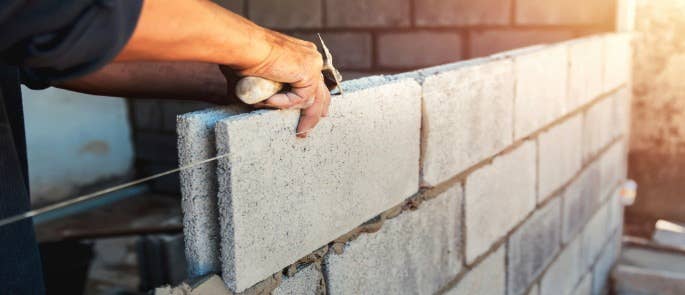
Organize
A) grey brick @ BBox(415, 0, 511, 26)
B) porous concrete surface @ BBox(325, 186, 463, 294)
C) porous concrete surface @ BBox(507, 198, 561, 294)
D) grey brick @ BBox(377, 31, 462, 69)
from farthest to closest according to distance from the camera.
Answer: grey brick @ BBox(377, 31, 462, 69), grey brick @ BBox(415, 0, 511, 26), porous concrete surface @ BBox(507, 198, 561, 294), porous concrete surface @ BBox(325, 186, 463, 294)

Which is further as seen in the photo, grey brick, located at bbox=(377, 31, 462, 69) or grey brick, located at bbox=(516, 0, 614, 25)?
grey brick, located at bbox=(377, 31, 462, 69)

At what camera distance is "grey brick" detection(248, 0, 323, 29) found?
15.8 feet

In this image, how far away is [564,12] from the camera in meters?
3.92

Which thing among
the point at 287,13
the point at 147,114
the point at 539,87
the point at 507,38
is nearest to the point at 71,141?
the point at 147,114

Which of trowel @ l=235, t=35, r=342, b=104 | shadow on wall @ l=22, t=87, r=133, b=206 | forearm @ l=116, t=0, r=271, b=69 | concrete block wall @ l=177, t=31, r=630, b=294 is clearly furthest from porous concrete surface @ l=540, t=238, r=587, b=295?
shadow on wall @ l=22, t=87, r=133, b=206

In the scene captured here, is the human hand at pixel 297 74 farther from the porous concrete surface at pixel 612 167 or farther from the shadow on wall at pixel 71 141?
the shadow on wall at pixel 71 141

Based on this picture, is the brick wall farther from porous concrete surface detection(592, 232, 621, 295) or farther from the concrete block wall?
porous concrete surface detection(592, 232, 621, 295)

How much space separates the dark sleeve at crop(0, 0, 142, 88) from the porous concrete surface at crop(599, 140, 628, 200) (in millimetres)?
3415

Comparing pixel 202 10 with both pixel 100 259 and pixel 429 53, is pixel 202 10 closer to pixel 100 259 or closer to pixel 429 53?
pixel 429 53

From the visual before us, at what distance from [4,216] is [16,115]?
224mm

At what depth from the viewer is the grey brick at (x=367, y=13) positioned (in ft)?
14.6

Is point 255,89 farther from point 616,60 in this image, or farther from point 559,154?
point 616,60

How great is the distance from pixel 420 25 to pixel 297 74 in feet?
10.8

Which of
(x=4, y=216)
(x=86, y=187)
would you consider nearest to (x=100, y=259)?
(x=86, y=187)
